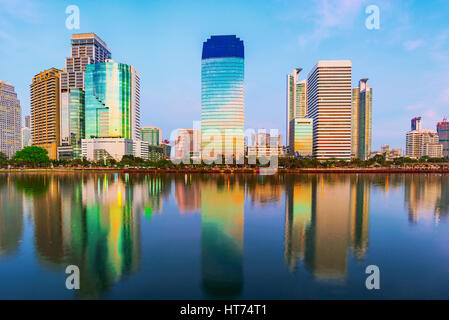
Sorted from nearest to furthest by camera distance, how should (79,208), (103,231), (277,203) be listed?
1. (103,231)
2. (79,208)
3. (277,203)

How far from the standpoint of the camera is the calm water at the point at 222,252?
11055 mm

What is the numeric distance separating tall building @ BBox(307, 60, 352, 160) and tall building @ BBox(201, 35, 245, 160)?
58.3 m

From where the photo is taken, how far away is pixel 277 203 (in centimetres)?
3177

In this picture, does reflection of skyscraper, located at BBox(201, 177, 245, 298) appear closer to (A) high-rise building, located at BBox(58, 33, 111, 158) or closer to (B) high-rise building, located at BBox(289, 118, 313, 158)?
(B) high-rise building, located at BBox(289, 118, 313, 158)

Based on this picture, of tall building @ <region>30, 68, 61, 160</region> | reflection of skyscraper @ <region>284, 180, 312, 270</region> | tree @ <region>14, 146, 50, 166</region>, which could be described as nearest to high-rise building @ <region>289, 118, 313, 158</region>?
reflection of skyscraper @ <region>284, 180, 312, 270</region>

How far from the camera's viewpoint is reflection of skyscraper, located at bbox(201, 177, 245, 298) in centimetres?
1130

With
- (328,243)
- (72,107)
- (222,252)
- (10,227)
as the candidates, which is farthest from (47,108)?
(328,243)

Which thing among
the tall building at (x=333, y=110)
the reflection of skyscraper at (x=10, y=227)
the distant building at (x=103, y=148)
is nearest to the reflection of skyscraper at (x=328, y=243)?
the reflection of skyscraper at (x=10, y=227)

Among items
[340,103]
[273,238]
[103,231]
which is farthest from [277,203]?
[340,103]

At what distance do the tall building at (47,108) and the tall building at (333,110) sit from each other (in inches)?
7701

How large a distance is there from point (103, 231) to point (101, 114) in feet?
551

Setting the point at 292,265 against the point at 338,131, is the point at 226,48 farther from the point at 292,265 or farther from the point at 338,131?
the point at 292,265

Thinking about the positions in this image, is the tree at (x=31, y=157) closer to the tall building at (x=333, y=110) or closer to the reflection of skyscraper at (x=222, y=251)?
the reflection of skyscraper at (x=222, y=251)

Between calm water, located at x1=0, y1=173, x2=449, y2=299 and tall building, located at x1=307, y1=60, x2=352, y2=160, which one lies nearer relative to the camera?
calm water, located at x1=0, y1=173, x2=449, y2=299
